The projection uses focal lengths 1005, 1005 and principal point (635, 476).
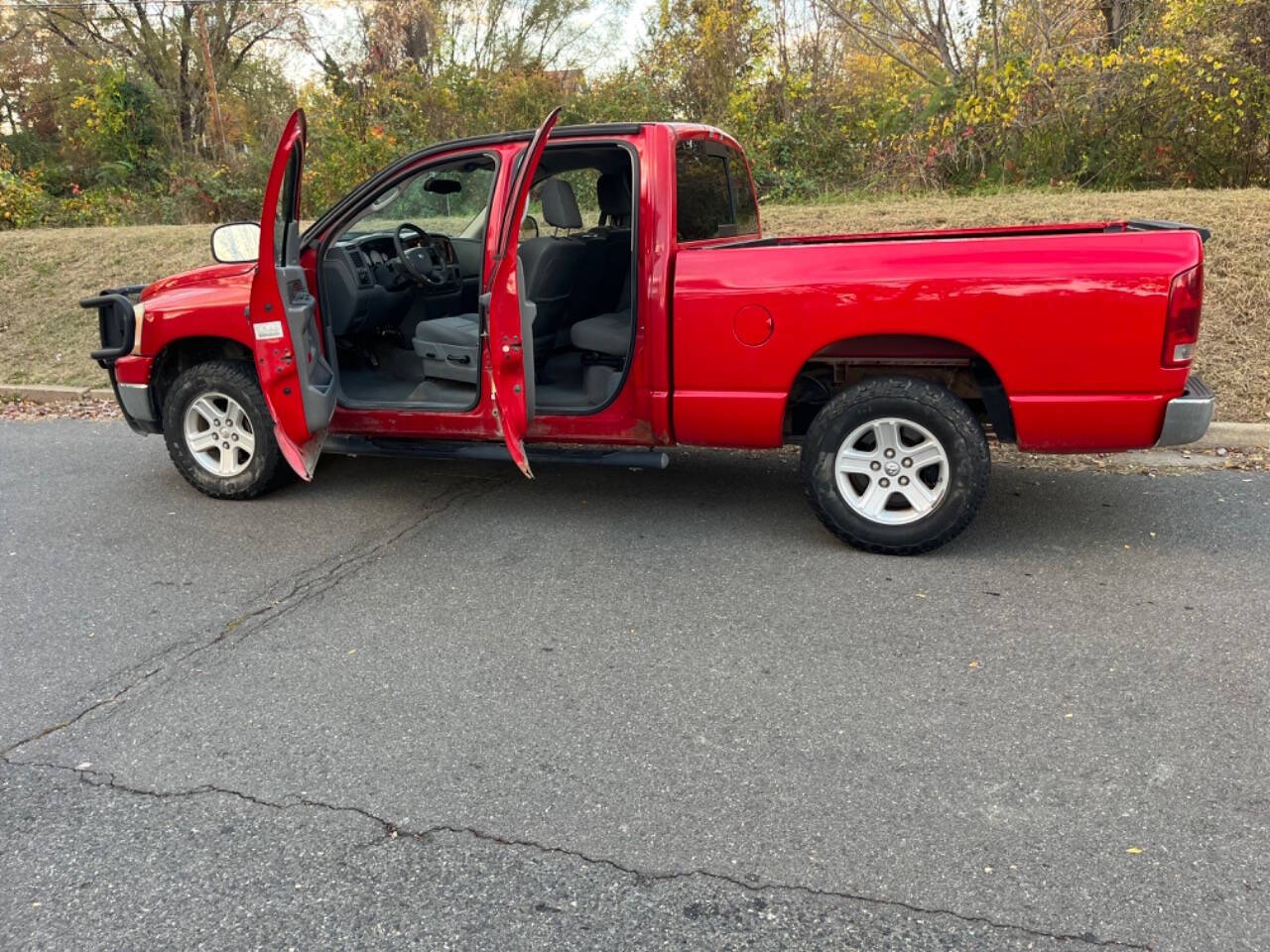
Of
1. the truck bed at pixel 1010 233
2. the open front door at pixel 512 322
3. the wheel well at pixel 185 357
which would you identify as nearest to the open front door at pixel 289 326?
the wheel well at pixel 185 357

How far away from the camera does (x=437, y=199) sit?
5605 mm

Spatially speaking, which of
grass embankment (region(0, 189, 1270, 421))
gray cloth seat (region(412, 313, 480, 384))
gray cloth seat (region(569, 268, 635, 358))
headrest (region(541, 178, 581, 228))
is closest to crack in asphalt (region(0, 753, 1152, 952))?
gray cloth seat (region(412, 313, 480, 384))

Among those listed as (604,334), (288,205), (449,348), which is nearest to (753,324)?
(604,334)

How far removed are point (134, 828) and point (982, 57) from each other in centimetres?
1291

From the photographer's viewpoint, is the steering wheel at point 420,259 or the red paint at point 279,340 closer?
the red paint at point 279,340

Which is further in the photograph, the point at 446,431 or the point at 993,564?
the point at 446,431

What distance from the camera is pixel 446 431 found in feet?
17.0

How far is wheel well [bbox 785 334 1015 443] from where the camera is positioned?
4480 mm

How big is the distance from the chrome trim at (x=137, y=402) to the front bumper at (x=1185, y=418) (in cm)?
514

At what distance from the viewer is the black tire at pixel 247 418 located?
5414 millimetres

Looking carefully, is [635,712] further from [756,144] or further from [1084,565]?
[756,144]

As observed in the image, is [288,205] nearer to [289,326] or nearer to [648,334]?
[289,326]

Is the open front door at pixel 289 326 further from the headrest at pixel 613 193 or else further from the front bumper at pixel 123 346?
the headrest at pixel 613 193

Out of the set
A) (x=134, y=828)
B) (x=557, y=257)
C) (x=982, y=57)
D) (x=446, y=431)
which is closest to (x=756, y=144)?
(x=982, y=57)
